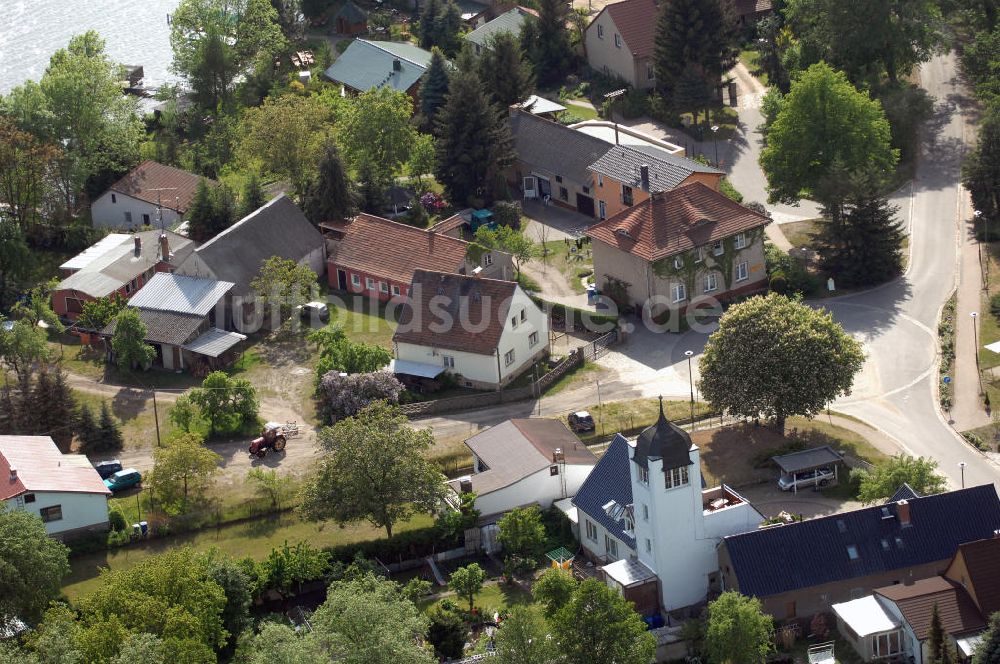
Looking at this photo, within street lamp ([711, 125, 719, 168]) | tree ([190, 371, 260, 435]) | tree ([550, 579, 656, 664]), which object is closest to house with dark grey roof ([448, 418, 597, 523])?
tree ([190, 371, 260, 435])

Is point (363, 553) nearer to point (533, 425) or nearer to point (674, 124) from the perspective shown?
point (533, 425)

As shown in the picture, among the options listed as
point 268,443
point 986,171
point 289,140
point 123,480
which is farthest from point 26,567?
point 986,171

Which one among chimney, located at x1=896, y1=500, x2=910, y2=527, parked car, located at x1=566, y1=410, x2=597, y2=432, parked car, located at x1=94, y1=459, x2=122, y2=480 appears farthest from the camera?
parked car, located at x1=566, y1=410, x2=597, y2=432

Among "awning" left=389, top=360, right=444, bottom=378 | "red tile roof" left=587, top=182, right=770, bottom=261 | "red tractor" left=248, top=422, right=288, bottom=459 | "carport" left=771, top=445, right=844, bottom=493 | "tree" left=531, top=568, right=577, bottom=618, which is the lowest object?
"tree" left=531, top=568, right=577, bottom=618

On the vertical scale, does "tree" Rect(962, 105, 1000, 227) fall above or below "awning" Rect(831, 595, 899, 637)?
above

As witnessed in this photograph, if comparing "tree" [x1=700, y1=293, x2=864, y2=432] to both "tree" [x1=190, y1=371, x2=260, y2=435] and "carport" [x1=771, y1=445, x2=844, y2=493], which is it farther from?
"tree" [x1=190, y1=371, x2=260, y2=435]

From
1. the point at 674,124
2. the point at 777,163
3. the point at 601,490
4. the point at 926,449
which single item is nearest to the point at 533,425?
the point at 601,490
